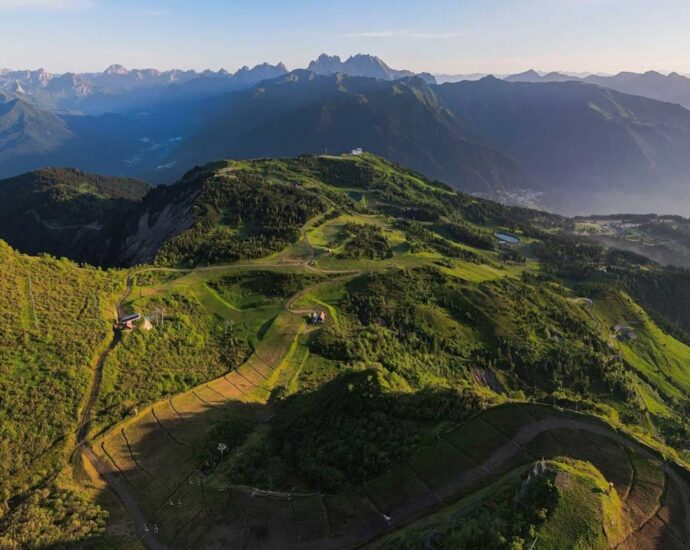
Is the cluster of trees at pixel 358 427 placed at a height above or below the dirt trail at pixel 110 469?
above

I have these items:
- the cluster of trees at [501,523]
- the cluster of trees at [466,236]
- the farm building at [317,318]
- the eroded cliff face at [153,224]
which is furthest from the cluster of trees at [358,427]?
the cluster of trees at [466,236]

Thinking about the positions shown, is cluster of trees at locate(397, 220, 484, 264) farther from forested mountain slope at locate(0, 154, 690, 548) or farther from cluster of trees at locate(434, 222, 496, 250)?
cluster of trees at locate(434, 222, 496, 250)

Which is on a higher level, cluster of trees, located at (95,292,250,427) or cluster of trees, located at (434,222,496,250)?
cluster of trees, located at (95,292,250,427)

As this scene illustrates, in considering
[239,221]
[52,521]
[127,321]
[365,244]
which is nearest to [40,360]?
[127,321]

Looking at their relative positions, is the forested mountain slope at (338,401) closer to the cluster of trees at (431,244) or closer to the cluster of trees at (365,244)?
the cluster of trees at (365,244)

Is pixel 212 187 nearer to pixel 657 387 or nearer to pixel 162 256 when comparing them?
pixel 162 256

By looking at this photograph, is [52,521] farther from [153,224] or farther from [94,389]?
[153,224]

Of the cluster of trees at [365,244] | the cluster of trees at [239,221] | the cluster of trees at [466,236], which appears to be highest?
the cluster of trees at [239,221]

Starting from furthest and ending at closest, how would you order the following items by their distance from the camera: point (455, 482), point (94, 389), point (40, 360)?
point (40, 360) → point (94, 389) → point (455, 482)

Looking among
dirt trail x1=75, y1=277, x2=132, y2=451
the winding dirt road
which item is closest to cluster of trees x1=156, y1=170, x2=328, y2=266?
dirt trail x1=75, y1=277, x2=132, y2=451
